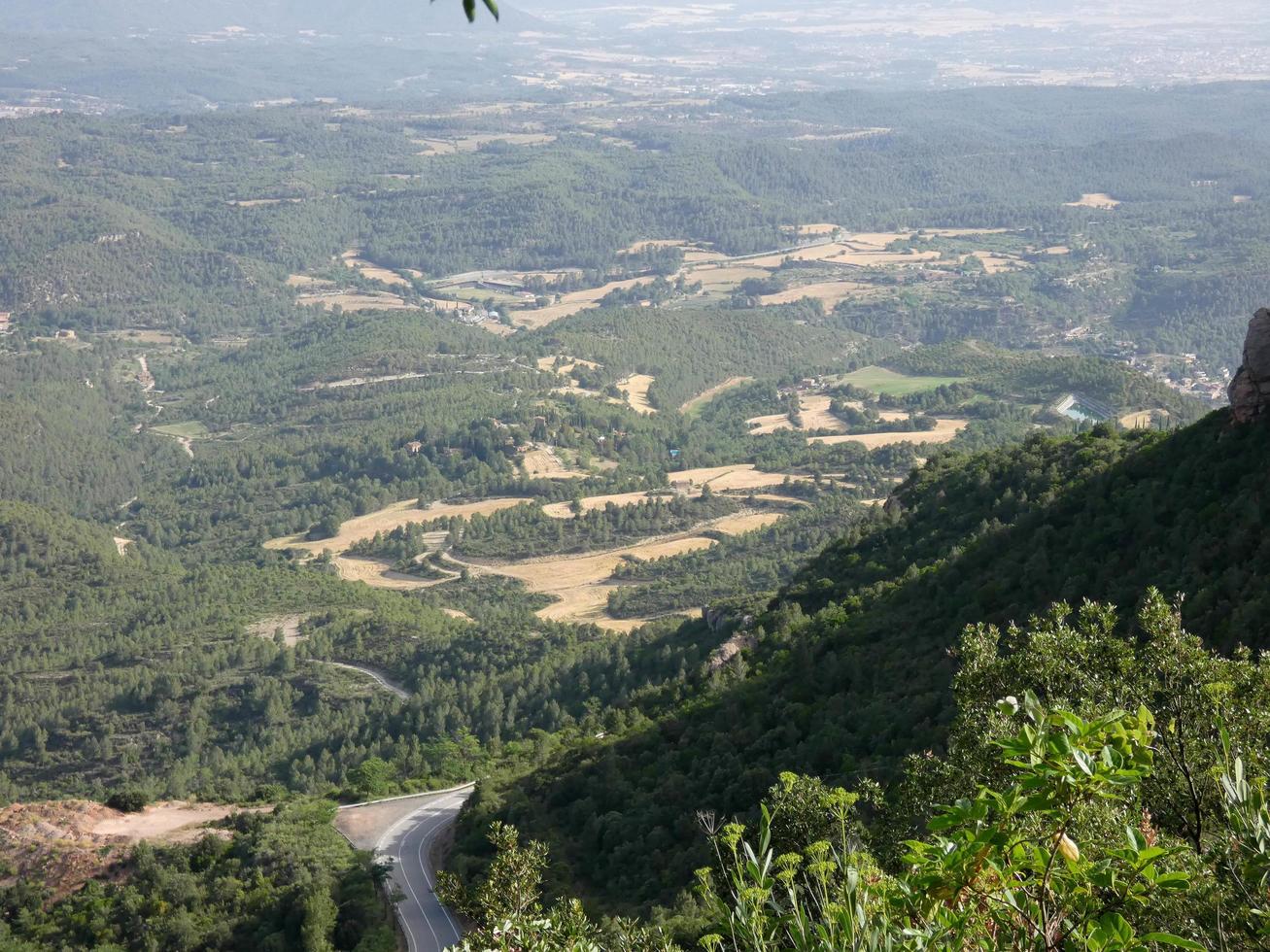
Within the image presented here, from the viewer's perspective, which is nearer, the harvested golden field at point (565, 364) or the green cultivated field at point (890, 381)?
the green cultivated field at point (890, 381)

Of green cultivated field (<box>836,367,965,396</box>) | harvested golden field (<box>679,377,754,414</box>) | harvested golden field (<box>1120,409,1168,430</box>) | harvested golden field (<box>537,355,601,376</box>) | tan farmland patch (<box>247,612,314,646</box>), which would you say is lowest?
harvested golden field (<box>679,377,754,414</box>)

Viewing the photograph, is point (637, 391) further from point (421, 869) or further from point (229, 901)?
point (229, 901)

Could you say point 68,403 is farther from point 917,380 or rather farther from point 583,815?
point 583,815

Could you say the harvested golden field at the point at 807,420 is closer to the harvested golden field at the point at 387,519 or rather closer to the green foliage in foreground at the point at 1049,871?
the harvested golden field at the point at 387,519

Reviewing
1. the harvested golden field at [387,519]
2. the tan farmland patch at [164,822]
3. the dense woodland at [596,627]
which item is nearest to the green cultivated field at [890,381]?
the dense woodland at [596,627]

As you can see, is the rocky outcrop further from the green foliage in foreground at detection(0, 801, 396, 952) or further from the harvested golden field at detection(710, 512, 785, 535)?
the harvested golden field at detection(710, 512, 785, 535)

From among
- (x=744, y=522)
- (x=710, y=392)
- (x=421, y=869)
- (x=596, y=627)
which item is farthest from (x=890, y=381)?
(x=421, y=869)

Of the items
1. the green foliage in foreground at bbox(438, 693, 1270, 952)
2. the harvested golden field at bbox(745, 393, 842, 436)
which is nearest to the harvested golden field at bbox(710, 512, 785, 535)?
the harvested golden field at bbox(745, 393, 842, 436)
